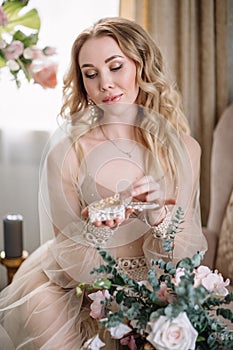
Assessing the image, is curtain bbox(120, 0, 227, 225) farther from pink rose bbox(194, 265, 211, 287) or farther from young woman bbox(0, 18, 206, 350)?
pink rose bbox(194, 265, 211, 287)

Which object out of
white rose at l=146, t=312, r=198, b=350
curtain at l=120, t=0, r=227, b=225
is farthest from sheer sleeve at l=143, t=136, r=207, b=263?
curtain at l=120, t=0, r=227, b=225

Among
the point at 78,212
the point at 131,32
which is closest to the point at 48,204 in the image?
the point at 78,212

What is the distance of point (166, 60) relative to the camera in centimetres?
227

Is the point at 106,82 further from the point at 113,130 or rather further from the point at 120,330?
the point at 120,330

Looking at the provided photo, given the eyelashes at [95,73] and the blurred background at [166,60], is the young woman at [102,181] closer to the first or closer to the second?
the eyelashes at [95,73]

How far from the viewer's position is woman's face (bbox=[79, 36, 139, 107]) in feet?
5.26

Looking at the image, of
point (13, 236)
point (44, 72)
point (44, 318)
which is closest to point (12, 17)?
point (44, 72)

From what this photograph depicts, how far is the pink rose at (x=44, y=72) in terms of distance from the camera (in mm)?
1728

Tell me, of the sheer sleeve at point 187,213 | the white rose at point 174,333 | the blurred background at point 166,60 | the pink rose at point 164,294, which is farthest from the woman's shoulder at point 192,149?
the white rose at point 174,333

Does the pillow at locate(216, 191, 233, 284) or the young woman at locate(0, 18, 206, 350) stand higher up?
the young woman at locate(0, 18, 206, 350)

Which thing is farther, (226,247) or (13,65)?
(226,247)

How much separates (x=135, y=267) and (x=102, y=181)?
235 millimetres

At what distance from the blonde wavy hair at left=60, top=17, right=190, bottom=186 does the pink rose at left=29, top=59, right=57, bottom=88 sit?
0.04 metres

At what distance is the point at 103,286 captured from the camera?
1219 millimetres
